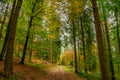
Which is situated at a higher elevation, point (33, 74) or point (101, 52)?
point (101, 52)

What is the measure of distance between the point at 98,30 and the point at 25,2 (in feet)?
53.7

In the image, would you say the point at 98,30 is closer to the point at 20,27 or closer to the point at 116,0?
the point at 116,0

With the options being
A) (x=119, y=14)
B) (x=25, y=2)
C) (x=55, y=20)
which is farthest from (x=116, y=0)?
(x=25, y=2)

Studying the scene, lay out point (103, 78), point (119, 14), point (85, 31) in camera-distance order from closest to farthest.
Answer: point (103, 78) → point (119, 14) → point (85, 31)

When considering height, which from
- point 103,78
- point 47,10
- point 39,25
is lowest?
point 103,78

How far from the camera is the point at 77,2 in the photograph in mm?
9602

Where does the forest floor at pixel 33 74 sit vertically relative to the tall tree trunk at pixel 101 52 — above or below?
below

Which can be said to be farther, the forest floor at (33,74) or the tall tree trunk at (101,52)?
the forest floor at (33,74)

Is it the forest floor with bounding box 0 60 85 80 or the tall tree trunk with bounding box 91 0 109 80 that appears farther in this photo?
the forest floor with bounding box 0 60 85 80

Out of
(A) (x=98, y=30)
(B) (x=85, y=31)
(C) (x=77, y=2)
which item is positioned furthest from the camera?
(B) (x=85, y=31)

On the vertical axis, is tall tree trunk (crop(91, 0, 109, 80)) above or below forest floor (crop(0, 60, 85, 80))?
above

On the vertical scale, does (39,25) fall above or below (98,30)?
above

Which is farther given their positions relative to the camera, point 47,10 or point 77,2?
point 47,10

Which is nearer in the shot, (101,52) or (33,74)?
(101,52)
